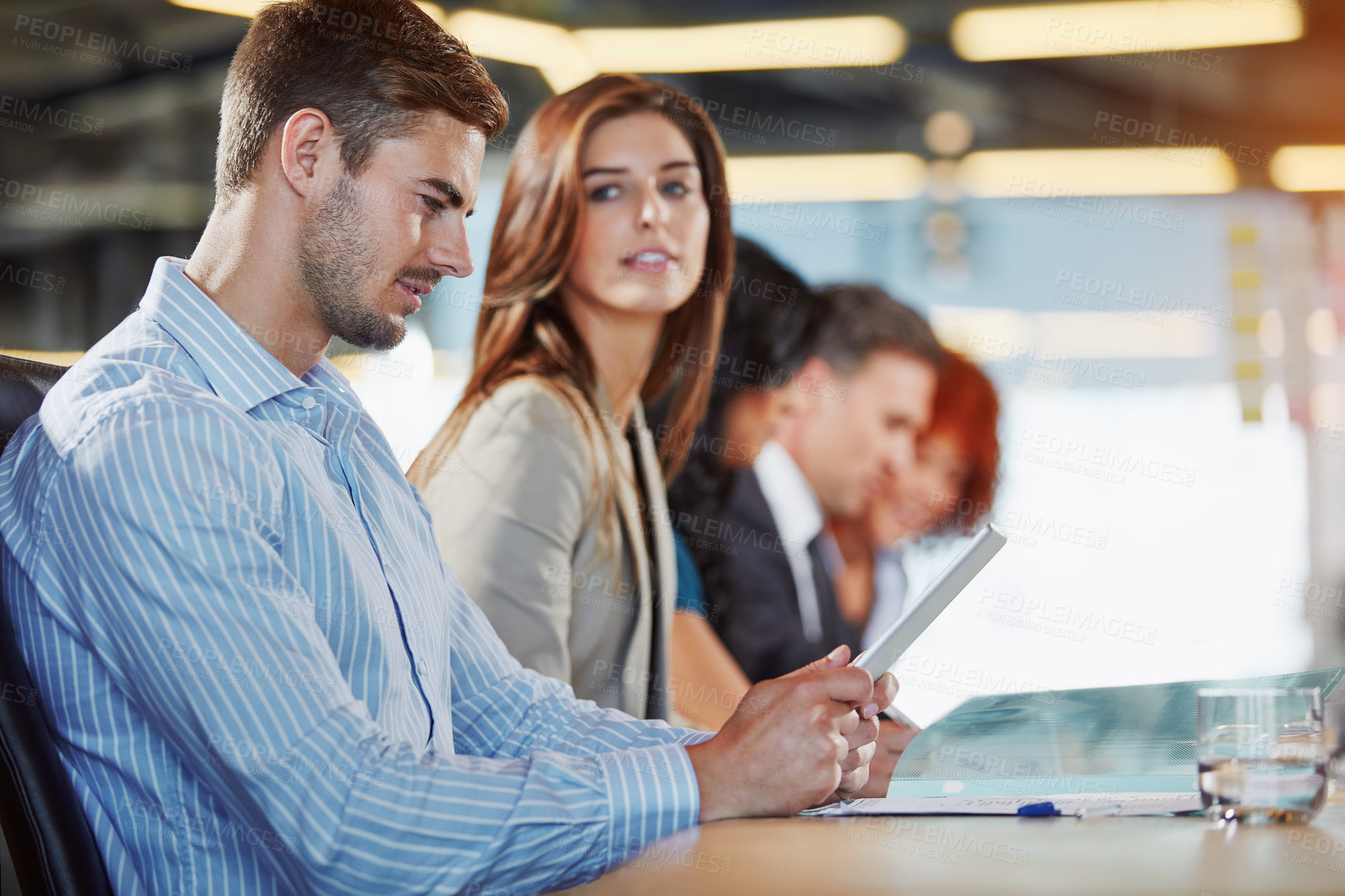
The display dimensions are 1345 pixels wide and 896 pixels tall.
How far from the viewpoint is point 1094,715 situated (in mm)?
1074

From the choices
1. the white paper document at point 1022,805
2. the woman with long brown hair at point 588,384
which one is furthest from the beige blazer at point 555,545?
the white paper document at point 1022,805

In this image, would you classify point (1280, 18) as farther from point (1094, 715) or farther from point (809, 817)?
point (809, 817)

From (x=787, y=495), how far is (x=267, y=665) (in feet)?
8.23

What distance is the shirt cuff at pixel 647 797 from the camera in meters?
0.89

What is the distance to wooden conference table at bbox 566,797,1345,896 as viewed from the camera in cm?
67

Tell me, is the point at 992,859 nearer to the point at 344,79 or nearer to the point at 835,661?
the point at 835,661

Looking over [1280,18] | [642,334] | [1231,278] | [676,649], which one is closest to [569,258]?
[642,334]

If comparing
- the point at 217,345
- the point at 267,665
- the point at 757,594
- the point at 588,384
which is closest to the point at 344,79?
the point at 217,345

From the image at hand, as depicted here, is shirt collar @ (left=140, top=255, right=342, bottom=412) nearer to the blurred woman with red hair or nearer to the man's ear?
the man's ear

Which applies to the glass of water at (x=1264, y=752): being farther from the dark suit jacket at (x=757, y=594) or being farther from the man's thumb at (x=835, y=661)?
the dark suit jacket at (x=757, y=594)

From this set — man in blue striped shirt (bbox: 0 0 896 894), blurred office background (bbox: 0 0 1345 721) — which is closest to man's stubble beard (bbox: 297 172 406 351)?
man in blue striped shirt (bbox: 0 0 896 894)

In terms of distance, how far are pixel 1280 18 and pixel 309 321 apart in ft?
11.8

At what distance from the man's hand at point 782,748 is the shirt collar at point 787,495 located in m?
2.24

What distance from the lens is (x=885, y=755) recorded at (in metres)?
1.29
